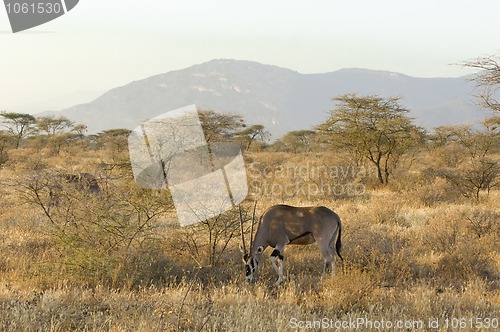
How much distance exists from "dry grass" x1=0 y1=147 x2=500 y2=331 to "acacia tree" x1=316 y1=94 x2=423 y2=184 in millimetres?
11498

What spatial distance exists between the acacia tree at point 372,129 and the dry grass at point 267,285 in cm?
1150

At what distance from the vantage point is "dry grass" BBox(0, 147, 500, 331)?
4895 mm

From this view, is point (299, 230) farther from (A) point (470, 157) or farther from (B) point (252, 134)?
(B) point (252, 134)

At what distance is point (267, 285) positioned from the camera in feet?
23.0

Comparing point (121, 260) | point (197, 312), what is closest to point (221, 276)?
point (121, 260)

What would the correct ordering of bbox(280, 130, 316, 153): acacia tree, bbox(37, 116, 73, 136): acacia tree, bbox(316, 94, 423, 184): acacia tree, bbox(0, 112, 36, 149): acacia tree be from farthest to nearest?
1. bbox(37, 116, 73, 136): acacia tree
2. bbox(280, 130, 316, 153): acacia tree
3. bbox(0, 112, 36, 149): acacia tree
4. bbox(316, 94, 423, 184): acacia tree

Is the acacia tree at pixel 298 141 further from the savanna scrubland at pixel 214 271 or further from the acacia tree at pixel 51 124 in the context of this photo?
the savanna scrubland at pixel 214 271

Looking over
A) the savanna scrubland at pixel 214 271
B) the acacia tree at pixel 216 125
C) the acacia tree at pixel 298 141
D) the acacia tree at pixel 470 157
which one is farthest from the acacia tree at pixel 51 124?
the savanna scrubland at pixel 214 271

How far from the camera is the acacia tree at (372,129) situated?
22.5 m

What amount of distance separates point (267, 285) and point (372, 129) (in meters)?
17.8

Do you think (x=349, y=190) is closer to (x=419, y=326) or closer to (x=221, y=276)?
(x=221, y=276)

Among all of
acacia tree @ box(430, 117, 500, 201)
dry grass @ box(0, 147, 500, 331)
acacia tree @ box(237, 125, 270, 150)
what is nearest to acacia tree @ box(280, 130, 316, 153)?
acacia tree @ box(237, 125, 270, 150)

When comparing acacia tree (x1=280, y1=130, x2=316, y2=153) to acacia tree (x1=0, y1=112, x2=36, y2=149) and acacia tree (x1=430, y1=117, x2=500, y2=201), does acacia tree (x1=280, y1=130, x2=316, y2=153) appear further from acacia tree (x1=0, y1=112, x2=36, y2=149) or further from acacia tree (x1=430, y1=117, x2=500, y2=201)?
acacia tree (x1=0, y1=112, x2=36, y2=149)

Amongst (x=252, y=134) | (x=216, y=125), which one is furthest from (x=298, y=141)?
(x=216, y=125)
